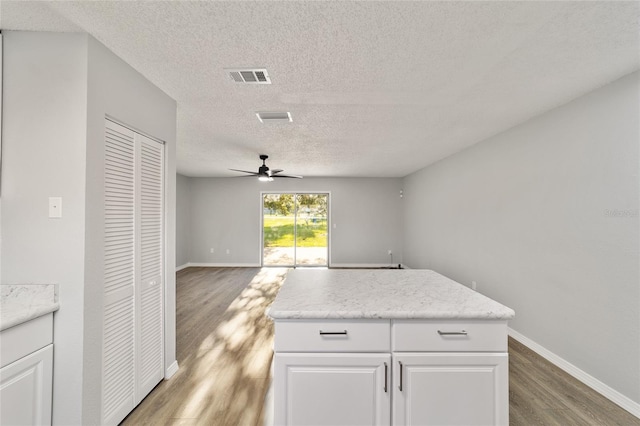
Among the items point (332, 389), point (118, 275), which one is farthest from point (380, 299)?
point (118, 275)

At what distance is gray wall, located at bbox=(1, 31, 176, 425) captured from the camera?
143cm

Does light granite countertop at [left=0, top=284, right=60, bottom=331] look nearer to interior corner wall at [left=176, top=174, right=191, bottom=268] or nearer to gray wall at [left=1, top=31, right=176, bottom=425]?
gray wall at [left=1, top=31, right=176, bottom=425]

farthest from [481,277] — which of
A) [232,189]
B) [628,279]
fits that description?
[232,189]

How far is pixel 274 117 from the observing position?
2736 mm

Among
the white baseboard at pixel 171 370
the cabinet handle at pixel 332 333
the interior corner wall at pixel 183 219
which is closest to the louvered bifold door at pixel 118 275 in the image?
the white baseboard at pixel 171 370

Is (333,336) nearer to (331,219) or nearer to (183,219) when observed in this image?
(331,219)

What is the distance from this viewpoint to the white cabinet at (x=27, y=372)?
3.92 feet

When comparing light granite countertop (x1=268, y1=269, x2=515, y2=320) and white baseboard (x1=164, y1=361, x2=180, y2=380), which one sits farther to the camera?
white baseboard (x1=164, y1=361, x2=180, y2=380)

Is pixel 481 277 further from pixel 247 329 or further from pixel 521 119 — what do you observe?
pixel 247 329

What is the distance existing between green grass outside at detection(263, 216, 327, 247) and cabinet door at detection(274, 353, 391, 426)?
19.1ft

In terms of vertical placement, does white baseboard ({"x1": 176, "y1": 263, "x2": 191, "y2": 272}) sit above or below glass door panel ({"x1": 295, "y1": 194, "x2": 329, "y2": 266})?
below

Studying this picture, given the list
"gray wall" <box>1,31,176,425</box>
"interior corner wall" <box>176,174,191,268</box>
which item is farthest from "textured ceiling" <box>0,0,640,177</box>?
"interior corner wall" <box>176,174,191,268</box>

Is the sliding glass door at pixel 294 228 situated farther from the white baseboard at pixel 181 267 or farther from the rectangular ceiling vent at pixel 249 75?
the rectangular ceiling vent at pixel 249 75

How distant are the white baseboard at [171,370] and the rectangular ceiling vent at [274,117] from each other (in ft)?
8.10
